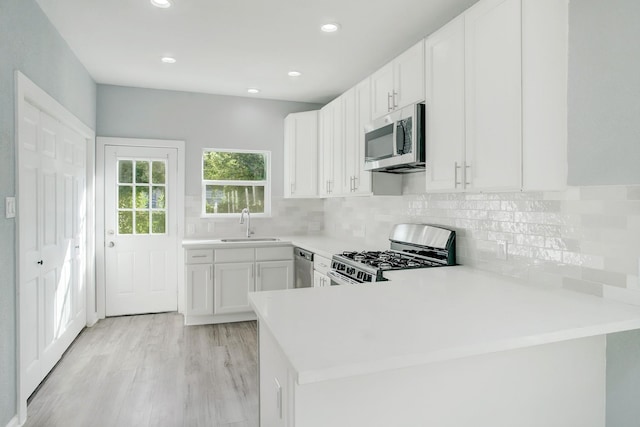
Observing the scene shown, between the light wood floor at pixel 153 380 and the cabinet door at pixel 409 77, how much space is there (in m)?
2.24

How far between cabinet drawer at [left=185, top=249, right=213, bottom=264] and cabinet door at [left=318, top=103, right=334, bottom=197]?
4.47 ft

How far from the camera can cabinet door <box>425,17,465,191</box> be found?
7.18 ft

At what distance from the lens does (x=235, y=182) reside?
4.91 metres

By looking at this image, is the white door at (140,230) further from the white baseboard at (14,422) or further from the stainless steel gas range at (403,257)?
the stainless steel gas range at (403,257)

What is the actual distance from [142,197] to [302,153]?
1901mm

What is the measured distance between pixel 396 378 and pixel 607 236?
1.16m

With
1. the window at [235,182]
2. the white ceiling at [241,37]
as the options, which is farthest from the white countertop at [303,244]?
the white ceiling at [241,37]

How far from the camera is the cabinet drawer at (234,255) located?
4172mm

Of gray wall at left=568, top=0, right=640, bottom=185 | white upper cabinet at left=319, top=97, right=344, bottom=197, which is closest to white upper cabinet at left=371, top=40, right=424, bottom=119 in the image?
white upper cabinet at left=319, top=97, right=344, bottom=197

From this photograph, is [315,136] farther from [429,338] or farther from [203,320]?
[429,338]

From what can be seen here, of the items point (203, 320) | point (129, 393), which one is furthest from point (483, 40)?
point (203, 320)

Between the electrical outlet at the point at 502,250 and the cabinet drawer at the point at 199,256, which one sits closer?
the electrical outlet at the point at 502,250

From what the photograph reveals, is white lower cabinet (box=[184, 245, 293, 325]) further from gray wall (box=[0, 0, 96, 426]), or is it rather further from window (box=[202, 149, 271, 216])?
gray wall (box=[0, 0, 96, 426])

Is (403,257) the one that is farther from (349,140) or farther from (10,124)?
(10,124)
